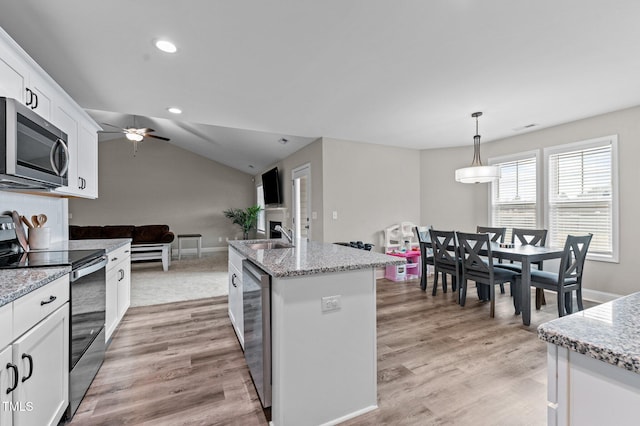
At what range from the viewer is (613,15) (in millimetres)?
1866

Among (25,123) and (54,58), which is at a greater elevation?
(54,58)

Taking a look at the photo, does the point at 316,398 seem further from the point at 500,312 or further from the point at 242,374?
the point at 500,312

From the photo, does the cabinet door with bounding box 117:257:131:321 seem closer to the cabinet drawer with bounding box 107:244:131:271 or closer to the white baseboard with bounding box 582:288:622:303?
the cabinet drawer with bounding box 107:244:131:271

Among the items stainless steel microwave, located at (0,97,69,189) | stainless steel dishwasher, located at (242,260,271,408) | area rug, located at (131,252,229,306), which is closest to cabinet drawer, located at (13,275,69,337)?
stainless steel microwave, located at (0,97,69,189)

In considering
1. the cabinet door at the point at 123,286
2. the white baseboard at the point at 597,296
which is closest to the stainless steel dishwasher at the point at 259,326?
the cabinet door at the point at 123,286

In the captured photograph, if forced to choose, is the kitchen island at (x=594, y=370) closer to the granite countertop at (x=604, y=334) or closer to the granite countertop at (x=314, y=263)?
the granite countertop at (x=604, y=334)

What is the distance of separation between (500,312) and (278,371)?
2950 millimetres

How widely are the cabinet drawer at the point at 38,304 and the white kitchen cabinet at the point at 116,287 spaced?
995 mm

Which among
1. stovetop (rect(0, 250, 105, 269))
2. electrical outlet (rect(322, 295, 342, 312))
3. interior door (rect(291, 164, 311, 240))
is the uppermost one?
interior door (rect(291, 164, 311, 240))

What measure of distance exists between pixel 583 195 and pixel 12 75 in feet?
19.2

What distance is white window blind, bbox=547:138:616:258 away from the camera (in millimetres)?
3666

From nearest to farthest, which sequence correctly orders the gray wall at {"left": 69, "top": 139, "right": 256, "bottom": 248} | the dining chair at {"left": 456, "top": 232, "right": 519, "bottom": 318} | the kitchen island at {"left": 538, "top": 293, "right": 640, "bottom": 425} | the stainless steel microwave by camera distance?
the kitchen island at {"left": 538, "top": 293, "right": 640, "bottom": 425} → the stainless steel microwave → the dining chair at {"left": 456, "top": 232, "right": 519, "bottom": 318} → the gray wall at {"left": 69, "top": 139, "right": 256, "bottom": 248}

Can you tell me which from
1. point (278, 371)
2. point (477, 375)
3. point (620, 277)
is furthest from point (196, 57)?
point (620, 277)

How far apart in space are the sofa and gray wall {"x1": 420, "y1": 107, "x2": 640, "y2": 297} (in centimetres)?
547
